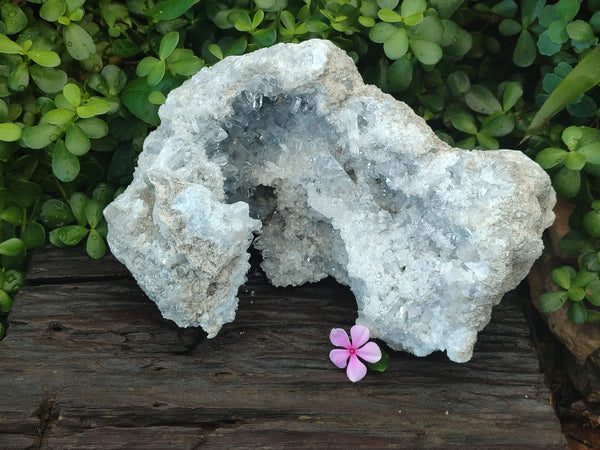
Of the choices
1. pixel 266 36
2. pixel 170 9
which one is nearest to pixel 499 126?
pixel 266 36

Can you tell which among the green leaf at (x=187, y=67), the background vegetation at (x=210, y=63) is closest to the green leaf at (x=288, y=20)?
the background vegetation at (x=210, y=63)

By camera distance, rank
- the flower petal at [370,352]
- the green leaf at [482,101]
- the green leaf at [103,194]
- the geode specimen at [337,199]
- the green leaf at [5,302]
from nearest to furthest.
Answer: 1. the geode specimen at [337,199]
2. the flower petal at [370,352]
3. the green leaf at [5,302]
4. the green leaf at [103,194]
5. the green leaf at [482,101]

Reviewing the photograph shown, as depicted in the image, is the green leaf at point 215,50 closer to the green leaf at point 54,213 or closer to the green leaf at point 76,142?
the green leaf at point 76,142

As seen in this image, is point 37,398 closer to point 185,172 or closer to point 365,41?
point 185,172

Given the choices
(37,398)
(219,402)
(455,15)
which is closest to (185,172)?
(219,402)

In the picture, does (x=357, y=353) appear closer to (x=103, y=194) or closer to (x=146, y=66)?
(x=103, y=194)

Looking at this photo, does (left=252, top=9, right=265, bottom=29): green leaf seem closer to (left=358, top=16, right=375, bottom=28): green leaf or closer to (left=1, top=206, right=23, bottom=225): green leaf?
(left=358, top=16, right=375, bottom=28): green leaf

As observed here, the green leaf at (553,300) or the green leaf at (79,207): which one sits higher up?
the green leaf at (553,300)
